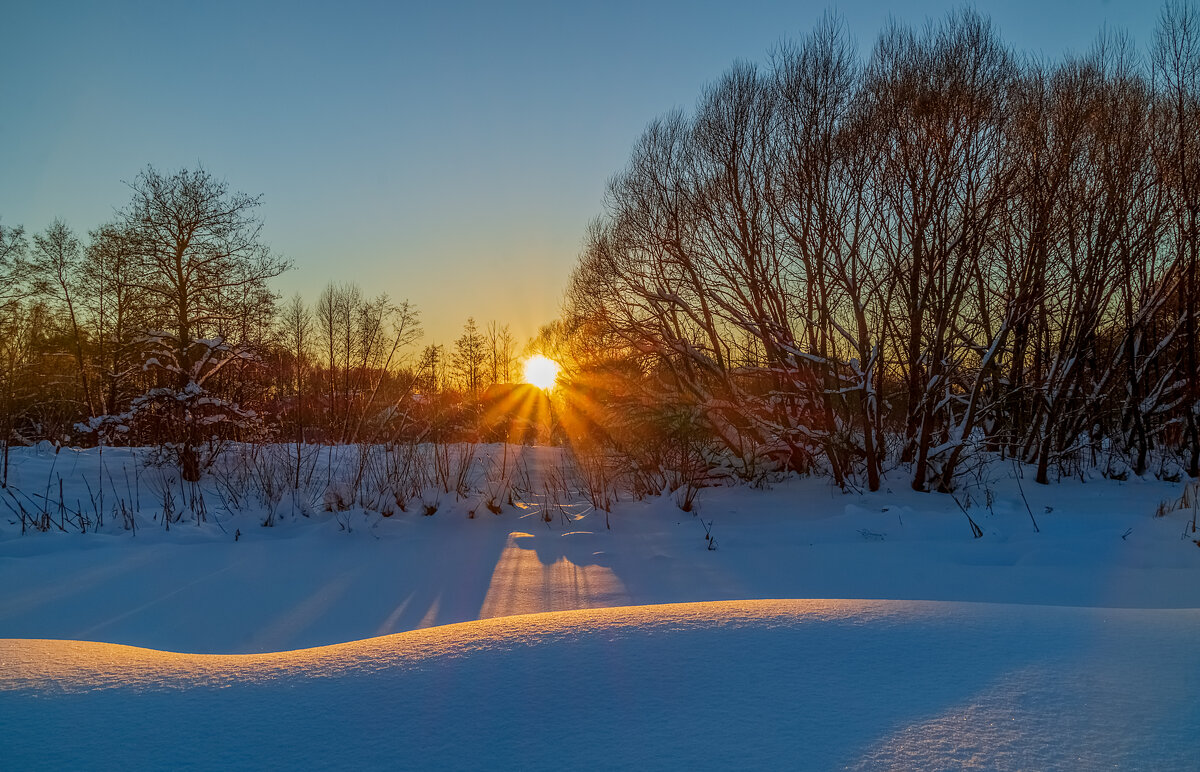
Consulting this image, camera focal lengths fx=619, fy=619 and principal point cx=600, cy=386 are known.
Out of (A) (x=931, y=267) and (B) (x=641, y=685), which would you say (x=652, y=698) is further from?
(A) (x=931, y=267)

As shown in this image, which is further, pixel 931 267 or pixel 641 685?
pixel 931 267

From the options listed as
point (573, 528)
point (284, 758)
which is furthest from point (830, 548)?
point (284, 758)

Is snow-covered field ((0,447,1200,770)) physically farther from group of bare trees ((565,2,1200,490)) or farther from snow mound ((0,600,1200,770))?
group of bare trees ((565,2,1200,490))

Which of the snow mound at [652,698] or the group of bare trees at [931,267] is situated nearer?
the snow mound at [652,698]

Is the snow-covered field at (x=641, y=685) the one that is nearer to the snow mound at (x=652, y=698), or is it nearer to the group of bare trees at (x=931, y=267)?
the snow mound at (x=652, y=698)

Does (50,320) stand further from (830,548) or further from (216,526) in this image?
(830,548)

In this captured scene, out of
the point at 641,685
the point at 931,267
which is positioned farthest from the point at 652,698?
the point at 931,267

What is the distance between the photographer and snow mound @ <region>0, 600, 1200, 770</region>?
132 centimetres

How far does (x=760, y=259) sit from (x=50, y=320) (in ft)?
76.5

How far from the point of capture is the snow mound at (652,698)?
1.32 m

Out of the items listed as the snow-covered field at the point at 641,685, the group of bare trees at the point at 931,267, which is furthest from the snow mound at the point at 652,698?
the group of bare trees at the point at 931,267

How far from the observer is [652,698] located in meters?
1.58

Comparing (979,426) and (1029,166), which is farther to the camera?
(979,426)

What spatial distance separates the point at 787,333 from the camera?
8641 mm
